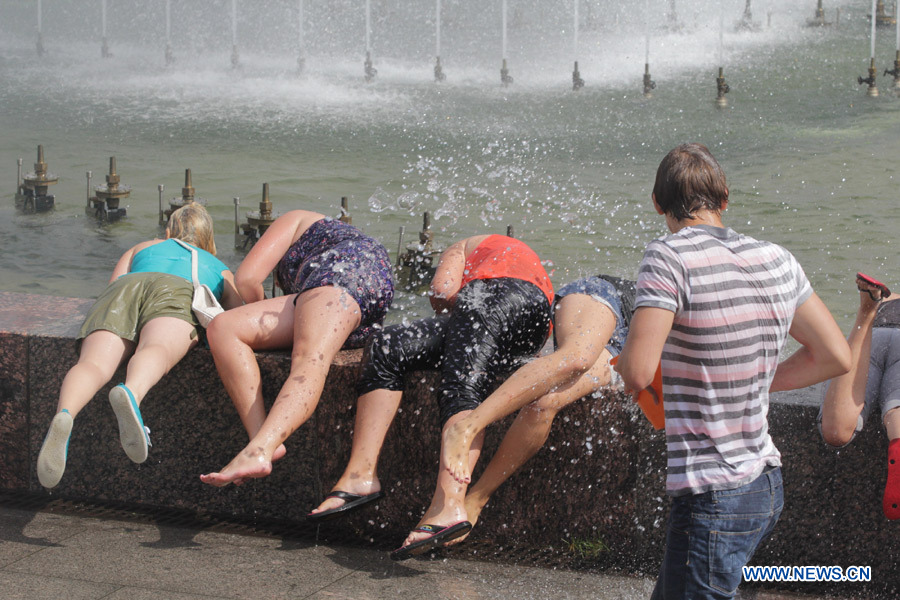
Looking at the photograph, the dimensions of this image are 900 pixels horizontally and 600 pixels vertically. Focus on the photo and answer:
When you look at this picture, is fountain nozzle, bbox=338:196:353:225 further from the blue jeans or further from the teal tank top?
the blue jeans

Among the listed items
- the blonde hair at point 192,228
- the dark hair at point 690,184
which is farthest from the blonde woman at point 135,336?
the dark hair at point 690,184

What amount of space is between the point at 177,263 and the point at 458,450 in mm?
1860

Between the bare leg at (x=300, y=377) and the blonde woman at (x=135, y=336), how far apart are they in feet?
0.96

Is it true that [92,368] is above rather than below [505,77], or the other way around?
below

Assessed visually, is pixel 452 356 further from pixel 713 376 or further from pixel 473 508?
pixel 713 376

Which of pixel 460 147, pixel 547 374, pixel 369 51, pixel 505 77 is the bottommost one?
pixel 460 147

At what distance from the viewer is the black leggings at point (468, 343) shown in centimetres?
392

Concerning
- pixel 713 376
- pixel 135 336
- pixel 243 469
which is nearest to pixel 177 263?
pixel 135 336

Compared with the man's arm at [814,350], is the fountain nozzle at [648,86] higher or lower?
higher

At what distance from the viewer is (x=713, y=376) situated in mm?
2723

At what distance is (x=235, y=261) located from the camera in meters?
21.0

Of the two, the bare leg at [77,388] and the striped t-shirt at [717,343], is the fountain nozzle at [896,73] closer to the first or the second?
the bare leg at [77,388]

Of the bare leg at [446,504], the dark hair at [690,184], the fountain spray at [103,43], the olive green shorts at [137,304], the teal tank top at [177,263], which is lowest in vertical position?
the bare leg at [446,504]

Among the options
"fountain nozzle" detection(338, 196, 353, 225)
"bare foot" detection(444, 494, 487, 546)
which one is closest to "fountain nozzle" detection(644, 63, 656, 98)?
"fountain nozzle" detection(338, 196, 353, 225)
